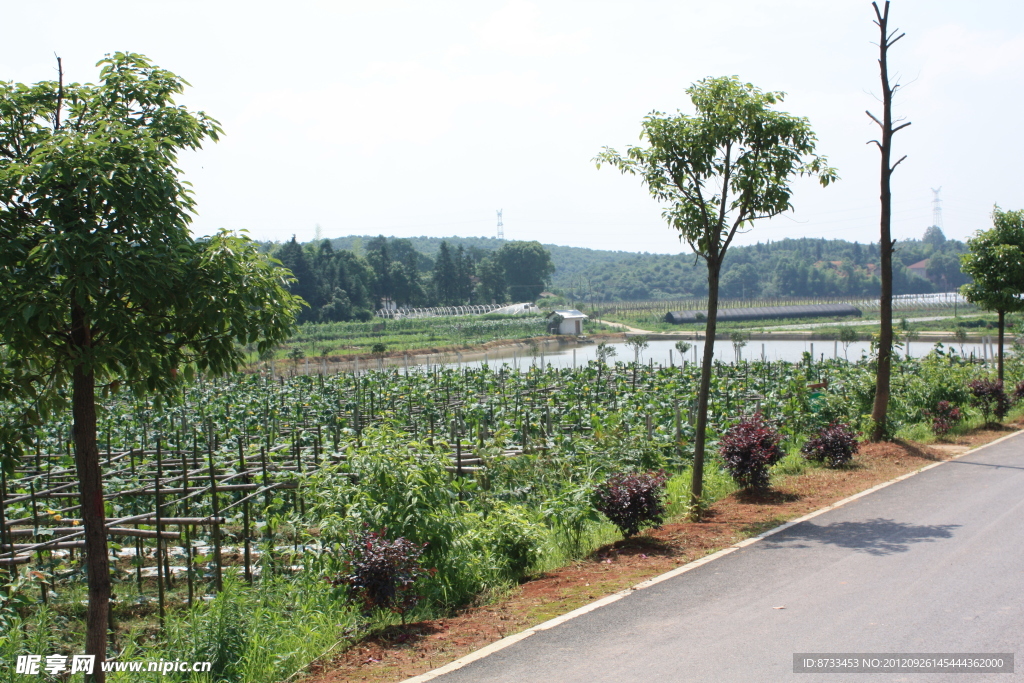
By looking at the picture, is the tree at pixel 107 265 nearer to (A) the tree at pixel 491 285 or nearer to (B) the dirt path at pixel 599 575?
(B) the dirt path at pixel 599 575

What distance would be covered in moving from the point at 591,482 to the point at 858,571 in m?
2.88

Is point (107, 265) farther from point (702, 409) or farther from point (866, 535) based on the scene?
point (866, 535)

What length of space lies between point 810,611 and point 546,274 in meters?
122

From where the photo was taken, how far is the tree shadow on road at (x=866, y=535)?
7223 mm

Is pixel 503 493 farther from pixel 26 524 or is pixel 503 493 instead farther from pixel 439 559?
pixel 26 524

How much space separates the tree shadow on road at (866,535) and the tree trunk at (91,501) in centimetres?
594

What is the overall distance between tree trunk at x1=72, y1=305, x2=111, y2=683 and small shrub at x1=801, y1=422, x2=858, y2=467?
9959 millimetres

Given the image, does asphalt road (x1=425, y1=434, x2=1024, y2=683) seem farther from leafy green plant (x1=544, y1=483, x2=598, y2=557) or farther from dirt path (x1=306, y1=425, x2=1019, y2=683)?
leafy green plant (x1=544, y1=483, x2=598, y2=557)

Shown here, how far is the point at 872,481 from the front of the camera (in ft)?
33.3

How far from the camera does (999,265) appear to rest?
53.9 feet

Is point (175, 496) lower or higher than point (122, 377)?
lower

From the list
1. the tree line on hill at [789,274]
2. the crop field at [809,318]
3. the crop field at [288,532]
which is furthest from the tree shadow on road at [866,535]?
the tree line on hill at [789,274]

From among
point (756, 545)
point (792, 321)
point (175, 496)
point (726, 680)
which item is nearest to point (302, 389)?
point (175, 496)

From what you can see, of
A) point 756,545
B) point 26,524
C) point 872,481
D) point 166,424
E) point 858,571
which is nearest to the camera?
point 858,571
